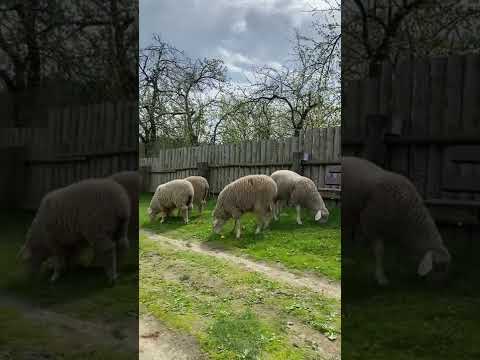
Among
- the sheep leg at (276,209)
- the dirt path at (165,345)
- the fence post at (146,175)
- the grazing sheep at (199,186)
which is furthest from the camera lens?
the grazing sheep at (199,186)

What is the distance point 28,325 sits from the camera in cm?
136

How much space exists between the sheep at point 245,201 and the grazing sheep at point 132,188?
150 inches

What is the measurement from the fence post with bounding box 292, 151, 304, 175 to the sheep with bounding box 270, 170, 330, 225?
0.25ft

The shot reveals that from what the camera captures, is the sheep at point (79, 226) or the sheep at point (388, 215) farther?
the sheep at point (79, 226)

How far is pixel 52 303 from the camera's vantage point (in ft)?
4.62

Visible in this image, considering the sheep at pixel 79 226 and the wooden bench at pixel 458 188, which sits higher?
the wooden bench at pixel 458 188

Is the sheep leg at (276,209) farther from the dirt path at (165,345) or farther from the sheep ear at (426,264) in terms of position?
the sheep ear at (426,264)

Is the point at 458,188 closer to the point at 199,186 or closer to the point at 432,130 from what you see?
the point at 432,130

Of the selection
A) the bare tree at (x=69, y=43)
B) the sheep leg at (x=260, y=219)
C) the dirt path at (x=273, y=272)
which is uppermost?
the bare tree at (x=69, y=43)

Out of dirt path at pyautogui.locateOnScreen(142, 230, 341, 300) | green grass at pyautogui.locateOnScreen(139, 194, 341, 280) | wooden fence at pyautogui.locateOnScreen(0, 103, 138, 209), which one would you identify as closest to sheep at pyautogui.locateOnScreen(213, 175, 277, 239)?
green grass at pyautogui.locateOnScreen(139, 194, 341, 280)

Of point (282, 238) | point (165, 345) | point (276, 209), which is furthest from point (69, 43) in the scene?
point (276, 209)

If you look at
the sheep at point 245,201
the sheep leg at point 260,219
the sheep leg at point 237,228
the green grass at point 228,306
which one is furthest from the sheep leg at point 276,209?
the green grass at point 228,306

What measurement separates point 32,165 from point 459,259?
5.23 ft

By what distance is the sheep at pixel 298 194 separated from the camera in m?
5.05
